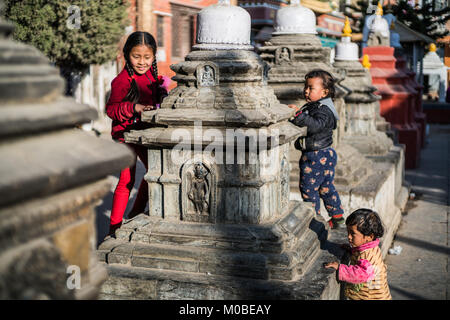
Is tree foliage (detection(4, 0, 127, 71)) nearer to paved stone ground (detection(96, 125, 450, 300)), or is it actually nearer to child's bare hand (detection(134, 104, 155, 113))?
paved stone ground (detection(96, 125, 450, 300))

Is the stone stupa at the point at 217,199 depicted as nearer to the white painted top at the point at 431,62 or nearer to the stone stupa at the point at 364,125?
the stone stupa at the point at 364,125

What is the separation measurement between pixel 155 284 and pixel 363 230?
4.23ft

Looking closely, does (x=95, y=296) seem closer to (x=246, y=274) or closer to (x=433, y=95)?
(x=246, y=274)

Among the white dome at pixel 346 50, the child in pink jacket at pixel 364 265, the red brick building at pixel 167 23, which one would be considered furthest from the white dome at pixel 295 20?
the red brick building at pixel 167 23

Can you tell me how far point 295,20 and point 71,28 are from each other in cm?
821

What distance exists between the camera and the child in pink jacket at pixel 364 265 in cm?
343

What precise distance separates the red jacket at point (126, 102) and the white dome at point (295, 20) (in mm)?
1986

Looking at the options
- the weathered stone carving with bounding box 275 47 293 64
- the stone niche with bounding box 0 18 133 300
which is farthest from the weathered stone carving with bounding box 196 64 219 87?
the weathered stone carving with bounding box 275 47 293 64

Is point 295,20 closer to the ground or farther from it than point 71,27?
closer to the ground

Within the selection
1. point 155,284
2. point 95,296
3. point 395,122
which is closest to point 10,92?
point 95,296

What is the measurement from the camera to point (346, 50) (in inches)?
326

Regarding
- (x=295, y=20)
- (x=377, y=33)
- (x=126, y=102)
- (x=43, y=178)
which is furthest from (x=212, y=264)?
(x=377, y=33)

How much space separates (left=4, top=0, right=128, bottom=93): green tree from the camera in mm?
11727

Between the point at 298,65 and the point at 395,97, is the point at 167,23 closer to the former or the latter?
the point at 395,97
